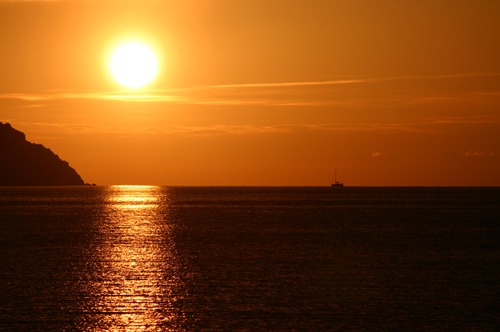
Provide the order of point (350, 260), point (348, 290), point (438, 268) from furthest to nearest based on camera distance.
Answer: point (350, 260) < point (438, 268) < point (348, 290)

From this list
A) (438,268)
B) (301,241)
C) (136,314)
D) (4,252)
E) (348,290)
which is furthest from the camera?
(301,241)

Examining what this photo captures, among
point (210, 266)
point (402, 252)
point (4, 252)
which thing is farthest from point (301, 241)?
point (4, 252)

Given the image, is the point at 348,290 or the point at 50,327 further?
the point at 348,290

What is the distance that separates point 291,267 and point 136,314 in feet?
92.2

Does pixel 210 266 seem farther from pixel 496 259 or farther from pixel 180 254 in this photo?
pixel 496 259

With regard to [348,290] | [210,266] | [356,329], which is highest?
[210,266]

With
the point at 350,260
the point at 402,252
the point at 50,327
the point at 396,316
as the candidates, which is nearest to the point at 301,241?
the point at 402,252

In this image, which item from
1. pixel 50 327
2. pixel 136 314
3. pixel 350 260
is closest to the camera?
pixel 50 327

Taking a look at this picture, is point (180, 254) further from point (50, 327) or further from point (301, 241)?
point (50, 327)

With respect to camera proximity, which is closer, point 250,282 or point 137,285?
point 137,285

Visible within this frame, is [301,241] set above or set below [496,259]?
above

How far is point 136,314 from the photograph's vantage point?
50250 millimetres

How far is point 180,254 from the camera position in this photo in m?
89.9

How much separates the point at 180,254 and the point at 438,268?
3150 centimetres
